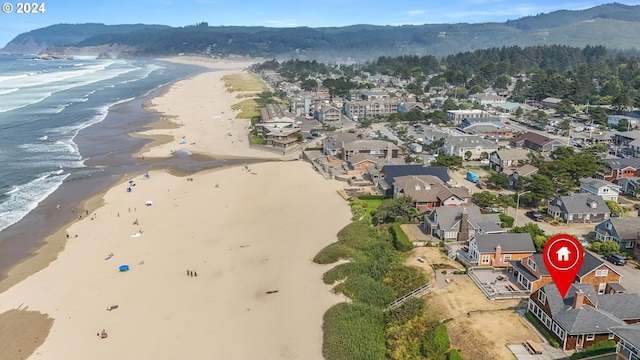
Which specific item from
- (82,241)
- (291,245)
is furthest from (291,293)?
(82,241)

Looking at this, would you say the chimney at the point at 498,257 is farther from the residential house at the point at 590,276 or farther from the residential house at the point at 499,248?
the residential house at the point at 590,276

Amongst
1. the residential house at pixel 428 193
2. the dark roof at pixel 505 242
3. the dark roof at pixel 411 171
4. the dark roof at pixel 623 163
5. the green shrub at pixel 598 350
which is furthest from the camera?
the dark roof at pixel 623 163

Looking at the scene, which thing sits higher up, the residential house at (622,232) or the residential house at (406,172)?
the residential house at (406,172)

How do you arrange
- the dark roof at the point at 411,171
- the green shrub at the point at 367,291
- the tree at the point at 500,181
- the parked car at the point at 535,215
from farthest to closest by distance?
the tree at the point at 500,181, the dark roof at the point at 411,171, the parked car at the point at 535,215, the green shrub at the point at 367,291

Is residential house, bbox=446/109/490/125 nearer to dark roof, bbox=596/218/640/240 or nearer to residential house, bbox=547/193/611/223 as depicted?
residential house, bbox=547/193/611/223

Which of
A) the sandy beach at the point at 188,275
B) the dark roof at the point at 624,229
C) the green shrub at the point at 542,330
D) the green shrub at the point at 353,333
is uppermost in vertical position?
the dark roof at the point at 624,229

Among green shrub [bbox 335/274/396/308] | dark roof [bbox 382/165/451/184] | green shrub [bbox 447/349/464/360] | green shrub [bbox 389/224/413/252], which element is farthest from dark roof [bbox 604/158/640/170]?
green shrub [bbox 447/349/464/360]

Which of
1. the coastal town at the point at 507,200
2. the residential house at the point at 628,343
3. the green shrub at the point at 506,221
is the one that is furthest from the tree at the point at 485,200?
the residential house at the point at 628,343
